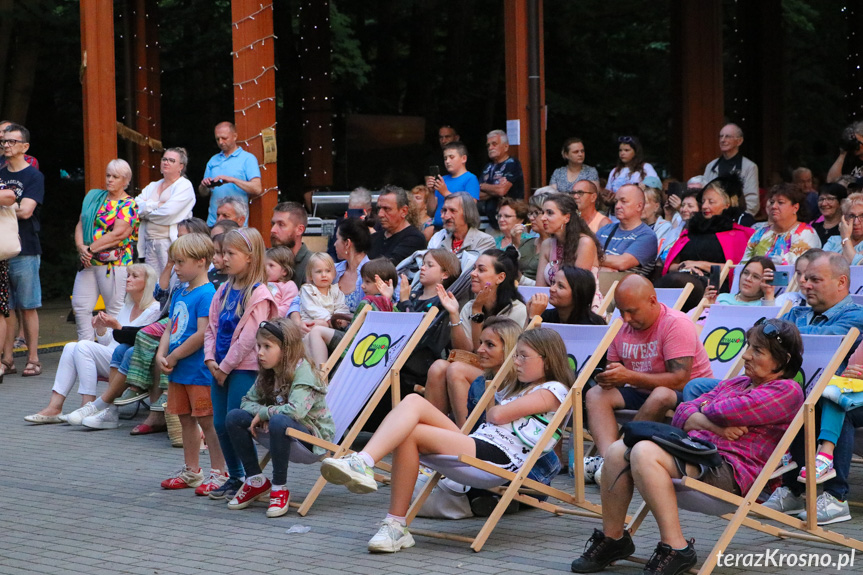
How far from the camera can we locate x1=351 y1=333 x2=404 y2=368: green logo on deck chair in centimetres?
687

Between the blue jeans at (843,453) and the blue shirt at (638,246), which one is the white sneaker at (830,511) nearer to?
the blue jeans at (843,453)

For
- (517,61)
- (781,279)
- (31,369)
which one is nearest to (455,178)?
(517,61)

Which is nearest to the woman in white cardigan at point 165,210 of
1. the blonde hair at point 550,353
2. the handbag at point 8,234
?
the handbag at point 8,234

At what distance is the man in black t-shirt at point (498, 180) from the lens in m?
11.4

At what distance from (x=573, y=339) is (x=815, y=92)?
17.9m

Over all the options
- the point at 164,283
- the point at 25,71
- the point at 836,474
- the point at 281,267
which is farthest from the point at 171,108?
the point at 836,474

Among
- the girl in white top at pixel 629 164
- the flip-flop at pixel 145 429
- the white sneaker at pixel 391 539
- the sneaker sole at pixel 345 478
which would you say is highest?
the girl in white top at pixel 629 164

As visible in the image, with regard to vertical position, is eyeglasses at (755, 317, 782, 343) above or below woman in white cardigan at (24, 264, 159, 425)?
above

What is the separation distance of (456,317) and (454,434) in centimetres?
159

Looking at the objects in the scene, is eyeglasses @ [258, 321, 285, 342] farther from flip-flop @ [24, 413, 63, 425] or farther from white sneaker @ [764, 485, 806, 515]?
flip-flop @ [24, 413, 63, 425]

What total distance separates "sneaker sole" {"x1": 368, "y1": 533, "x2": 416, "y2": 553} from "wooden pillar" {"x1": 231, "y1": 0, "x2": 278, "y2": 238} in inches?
235

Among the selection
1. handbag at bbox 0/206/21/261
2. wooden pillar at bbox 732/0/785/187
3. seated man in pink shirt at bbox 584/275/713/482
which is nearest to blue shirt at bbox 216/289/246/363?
seated man in pink shirt at bbox 584/275/713/482

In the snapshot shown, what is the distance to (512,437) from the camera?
18.6 ft

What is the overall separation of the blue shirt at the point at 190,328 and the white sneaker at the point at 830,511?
330 centimetres
